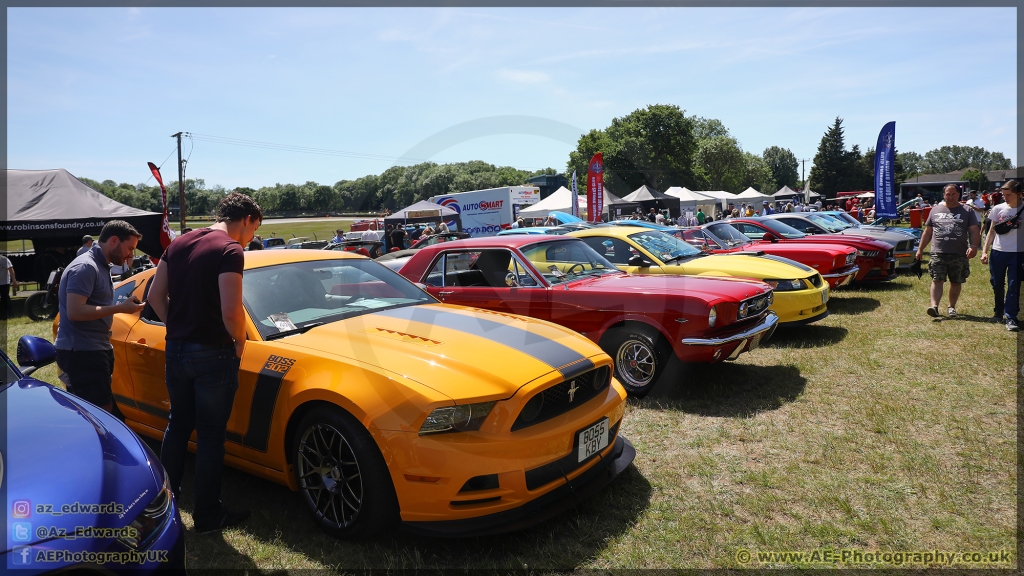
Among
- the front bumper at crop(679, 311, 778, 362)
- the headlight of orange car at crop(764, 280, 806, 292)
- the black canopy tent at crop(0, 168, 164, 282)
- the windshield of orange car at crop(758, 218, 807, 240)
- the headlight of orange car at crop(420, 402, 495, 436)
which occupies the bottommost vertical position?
the front bumper at crop(679, 311, 778, 362)

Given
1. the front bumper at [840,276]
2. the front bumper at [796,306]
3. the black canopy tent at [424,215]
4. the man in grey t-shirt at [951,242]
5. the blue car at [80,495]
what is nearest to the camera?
the blue car at [80,495]

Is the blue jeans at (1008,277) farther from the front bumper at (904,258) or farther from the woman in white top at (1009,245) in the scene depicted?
the front bumper at (904,258)

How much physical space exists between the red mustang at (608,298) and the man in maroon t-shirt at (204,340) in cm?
298

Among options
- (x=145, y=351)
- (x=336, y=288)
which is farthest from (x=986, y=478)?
(x=145, y=351)

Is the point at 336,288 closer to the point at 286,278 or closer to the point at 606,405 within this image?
the point at 286,278

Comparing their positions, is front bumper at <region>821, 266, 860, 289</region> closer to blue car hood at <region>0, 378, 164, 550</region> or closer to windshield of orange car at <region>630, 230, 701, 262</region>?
windshield of orange car at <region>630, 230, 701, 262</region>

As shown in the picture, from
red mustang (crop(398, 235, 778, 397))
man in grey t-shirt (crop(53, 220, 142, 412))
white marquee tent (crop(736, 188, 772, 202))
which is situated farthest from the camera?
Result: white marquee tent (crop(736, 188, 772, 202))

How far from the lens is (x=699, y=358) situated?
16.5ft

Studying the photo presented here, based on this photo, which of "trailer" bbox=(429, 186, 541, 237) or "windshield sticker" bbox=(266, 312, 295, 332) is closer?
"windshield sticker" bbox=(266, 312, 295, 332)

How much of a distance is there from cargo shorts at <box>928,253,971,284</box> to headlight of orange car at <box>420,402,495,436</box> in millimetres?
7840

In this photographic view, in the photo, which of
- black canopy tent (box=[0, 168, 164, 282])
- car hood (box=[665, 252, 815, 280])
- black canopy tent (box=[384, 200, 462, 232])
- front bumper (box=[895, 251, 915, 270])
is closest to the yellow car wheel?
car hood (box=[665, 252, 815, 280])

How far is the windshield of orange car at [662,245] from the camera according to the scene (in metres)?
7.69

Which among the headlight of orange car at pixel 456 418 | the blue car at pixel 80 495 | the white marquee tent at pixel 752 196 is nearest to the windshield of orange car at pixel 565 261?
the headlight of orange car at pixel 456 418

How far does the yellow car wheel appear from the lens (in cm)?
284
